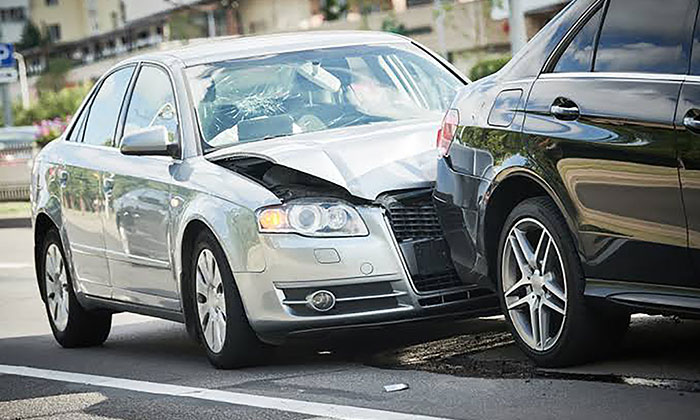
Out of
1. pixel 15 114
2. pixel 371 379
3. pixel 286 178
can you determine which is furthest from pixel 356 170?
pixel 15 114

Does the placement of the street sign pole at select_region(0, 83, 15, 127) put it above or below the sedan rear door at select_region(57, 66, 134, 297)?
below

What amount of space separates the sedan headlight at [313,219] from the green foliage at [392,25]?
59.6 m

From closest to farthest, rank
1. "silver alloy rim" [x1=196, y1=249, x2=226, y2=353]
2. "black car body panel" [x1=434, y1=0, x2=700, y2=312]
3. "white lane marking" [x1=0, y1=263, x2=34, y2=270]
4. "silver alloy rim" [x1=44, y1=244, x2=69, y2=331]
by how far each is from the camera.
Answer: "black car body panel" [x1=434, y1=0, x2=700, y2=312] → "silver alloy rim" [x1=196, y1=249, x2=226, y2=353] → "silver alloy rim" [x1=44, y1=244, x2=69, y2=331] → "white lane marking" [x1=0, y1=263, x2=34, y2=270]

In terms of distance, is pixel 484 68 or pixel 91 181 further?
pixel 484 68

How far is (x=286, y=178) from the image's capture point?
8633mm

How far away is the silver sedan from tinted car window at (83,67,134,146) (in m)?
0.01

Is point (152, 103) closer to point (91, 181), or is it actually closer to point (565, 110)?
point (91, 181)

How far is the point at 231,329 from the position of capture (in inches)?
328

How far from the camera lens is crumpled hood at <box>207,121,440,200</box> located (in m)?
8.31

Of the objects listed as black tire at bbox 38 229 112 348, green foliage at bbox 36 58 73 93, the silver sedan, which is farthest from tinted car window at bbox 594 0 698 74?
green foliage at bbox 36 58 73 93

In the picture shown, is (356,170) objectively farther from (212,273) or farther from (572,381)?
(572,381)

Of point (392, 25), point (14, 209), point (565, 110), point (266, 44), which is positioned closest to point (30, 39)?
point (392, 25)

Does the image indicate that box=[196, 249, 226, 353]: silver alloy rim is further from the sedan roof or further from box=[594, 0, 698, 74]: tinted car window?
box=[594, 0, 698, 74]: tinted car window

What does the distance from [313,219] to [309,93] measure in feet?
4.71
